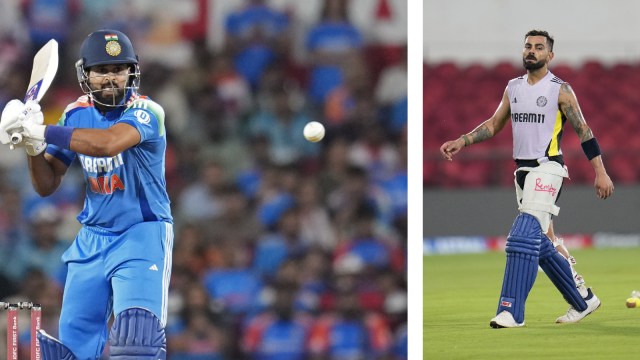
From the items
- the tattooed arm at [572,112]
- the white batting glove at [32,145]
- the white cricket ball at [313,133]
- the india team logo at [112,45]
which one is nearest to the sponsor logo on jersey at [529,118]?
the tattooed arm at [572,112]

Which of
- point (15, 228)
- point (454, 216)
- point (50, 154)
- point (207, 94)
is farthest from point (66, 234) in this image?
point (454, 216)

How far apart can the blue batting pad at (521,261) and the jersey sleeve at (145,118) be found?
220 centimetres

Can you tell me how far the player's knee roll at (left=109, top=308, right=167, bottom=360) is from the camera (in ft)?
12.4

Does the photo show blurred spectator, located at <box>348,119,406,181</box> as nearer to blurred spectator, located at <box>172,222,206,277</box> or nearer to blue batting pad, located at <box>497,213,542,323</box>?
blurred spectator, located at <box>172,222,206,277</box>

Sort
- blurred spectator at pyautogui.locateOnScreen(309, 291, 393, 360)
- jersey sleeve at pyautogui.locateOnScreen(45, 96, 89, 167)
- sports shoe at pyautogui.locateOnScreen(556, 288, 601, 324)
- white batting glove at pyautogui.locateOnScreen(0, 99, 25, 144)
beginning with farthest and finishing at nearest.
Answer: blurred spectator at pyautogui.locateOnScreen(309, 291, 393, 360) < sports shoe at pyautogui.locateOnScreen(556, 288, 601, 324) < jersey sleeve at pyautogui.locateOnScreen(45, 96, 89, 167) < white batting glove at pyautogui.locateOnScreen(0, 99, 25, 144)

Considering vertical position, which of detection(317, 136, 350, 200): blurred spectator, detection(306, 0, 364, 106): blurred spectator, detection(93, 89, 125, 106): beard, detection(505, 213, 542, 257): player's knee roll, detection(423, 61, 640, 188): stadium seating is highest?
detection(423, 61, 640, 188): stadium seating

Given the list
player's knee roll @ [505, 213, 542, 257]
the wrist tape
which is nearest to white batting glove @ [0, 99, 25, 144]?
the wrist tape

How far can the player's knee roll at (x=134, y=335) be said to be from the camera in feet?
12.4

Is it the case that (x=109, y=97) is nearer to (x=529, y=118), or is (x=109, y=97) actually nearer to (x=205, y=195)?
(x=529, y=118)

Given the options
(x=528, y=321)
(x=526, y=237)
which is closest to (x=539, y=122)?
(x=526, y=237)

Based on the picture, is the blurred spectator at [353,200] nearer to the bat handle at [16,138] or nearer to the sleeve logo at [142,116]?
the sleeve logo at [142,116]

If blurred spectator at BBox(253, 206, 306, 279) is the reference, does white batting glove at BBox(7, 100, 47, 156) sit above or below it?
below

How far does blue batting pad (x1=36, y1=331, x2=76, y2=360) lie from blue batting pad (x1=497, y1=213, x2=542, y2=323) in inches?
93.2

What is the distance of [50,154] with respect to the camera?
161 inches
